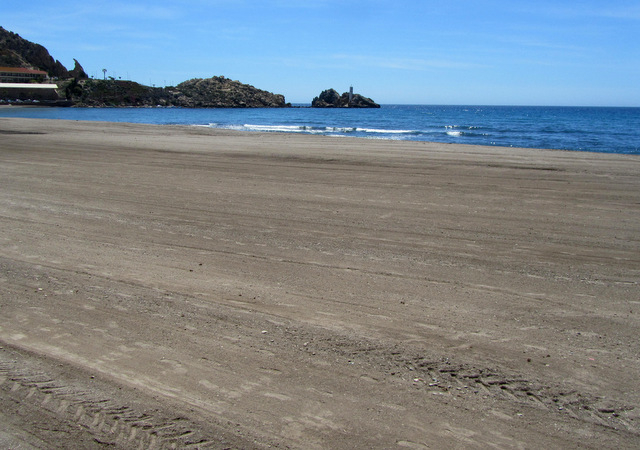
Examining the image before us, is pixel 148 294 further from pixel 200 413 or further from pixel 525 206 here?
pixel 525 206

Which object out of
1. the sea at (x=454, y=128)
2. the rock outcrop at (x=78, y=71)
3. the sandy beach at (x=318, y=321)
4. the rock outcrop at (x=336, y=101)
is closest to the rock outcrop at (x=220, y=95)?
the rock outcrop at (x=336, y=101)

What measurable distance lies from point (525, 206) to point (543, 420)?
716cm

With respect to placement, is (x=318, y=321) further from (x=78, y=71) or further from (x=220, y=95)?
(x=78, y=71)

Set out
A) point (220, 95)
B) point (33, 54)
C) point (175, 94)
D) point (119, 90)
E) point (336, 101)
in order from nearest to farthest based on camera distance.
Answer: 1. point (119, 90)
2. point (175, 94)
3. point (220, 95)
4. point (33, 54)
5. point (336, 101)

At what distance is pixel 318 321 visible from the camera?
4.82 m

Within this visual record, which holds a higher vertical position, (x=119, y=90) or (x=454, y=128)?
(x=119, y=90)

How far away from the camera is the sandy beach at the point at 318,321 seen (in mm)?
3355

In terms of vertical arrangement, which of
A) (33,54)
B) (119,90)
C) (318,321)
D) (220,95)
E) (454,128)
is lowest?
(318,321)

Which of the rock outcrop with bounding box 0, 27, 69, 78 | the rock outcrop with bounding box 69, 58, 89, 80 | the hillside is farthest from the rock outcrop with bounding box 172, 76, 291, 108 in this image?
the rock outcrop with bounding box 0, 27, 69, 78

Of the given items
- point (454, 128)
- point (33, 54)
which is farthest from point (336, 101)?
point (454, 128)

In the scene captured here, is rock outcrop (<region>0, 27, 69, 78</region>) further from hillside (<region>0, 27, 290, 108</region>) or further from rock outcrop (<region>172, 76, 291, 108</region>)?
rock outcrop (<region>172, 76, 291, 108</region>)

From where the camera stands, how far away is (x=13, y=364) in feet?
13.0

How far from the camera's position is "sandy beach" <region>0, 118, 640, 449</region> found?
11.0 ft

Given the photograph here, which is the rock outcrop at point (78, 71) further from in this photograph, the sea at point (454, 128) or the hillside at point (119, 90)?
the sea at point (454, 128)
